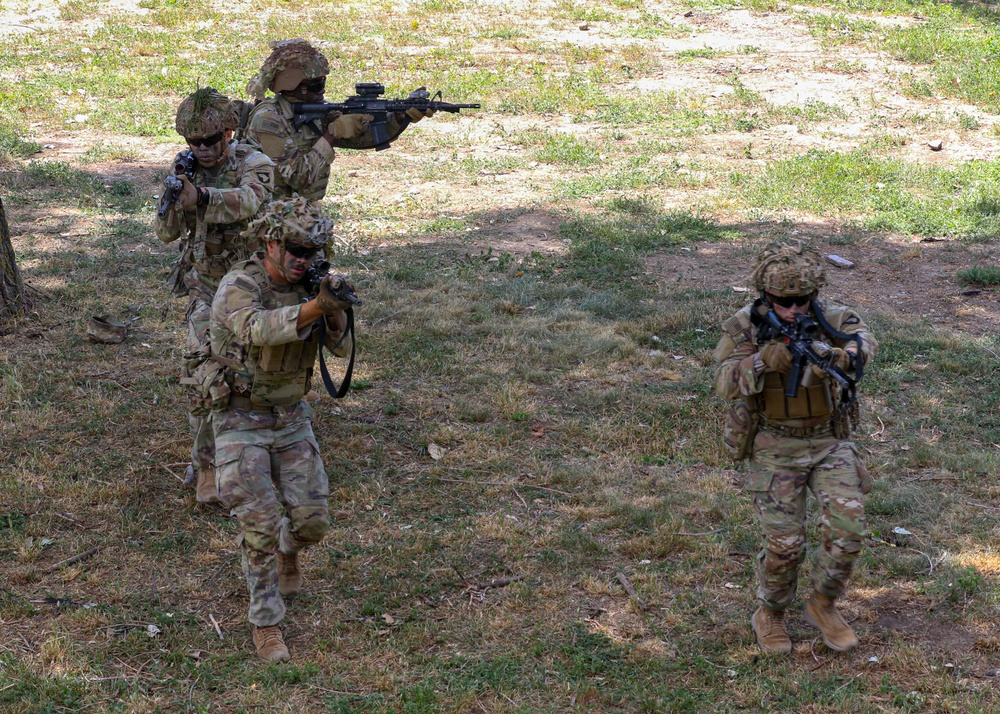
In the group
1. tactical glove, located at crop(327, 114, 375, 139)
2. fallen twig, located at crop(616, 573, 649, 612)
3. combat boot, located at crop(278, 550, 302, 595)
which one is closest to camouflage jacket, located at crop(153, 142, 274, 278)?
tactical glove, located at crop(327, 114, 375, 139)

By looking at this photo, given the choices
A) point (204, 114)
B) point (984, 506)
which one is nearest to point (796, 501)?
point (984, 506)

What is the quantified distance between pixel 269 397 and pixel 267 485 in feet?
1.36

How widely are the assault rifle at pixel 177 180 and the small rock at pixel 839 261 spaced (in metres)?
6.61

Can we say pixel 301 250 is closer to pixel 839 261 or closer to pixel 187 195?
pixel 187 195

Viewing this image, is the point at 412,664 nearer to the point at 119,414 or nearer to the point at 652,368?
the point at 119,414

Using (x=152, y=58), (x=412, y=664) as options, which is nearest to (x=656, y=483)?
(x=412, y=664)

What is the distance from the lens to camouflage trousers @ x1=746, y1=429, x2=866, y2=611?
474 centimetres

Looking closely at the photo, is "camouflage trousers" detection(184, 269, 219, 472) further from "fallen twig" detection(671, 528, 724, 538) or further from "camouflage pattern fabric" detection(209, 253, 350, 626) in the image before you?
"fallen twig" detection(671, 528, 724, 538)

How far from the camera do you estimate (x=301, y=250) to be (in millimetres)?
4820

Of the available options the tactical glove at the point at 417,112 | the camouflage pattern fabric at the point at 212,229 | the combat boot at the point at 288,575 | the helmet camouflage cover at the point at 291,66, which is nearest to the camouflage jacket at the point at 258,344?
the combat boot at the point at 288,575

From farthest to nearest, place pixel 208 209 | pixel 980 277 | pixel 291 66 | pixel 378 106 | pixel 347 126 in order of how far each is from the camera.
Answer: pixel 980 277 → pixel 378 106 → pixel 347 126 → pixel 291 66 → pixel 208 209

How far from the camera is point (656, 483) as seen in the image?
21.9ft

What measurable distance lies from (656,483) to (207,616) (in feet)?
9.32

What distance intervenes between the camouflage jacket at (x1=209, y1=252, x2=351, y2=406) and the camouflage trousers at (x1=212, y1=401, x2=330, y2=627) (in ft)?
0.43
